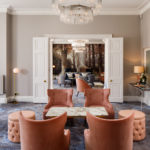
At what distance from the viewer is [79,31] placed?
661 cm

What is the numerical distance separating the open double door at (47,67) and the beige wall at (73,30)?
44 centimetres

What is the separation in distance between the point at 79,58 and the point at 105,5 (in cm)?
862

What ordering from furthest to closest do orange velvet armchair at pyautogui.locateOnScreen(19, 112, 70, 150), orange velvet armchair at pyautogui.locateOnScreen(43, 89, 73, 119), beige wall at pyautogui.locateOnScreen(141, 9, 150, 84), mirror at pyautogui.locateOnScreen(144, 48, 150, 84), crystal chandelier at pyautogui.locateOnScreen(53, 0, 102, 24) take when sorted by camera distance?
1. mirror at pyautogui.locateOnScreen(144, 48, 150, 84)
2. beige wall at pyautogui.locateOnScreen(141, 9, 150, 84)
3. orange velvet armchair at pyautogui.locateOnScreen(43, 89, 73, 119)
4. crystal chandelier at pyautogui.locateOnScreen(53, 0, 102, 24)
5. orange velvet armchair at pyautogui.locateOnScreen(19, 112, 70, 150)

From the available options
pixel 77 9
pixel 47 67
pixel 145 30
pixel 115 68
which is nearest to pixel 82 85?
pixel 115 68

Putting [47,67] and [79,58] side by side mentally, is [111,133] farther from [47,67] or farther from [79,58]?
[79,58]

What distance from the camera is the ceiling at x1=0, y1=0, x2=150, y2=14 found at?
19.1 feet

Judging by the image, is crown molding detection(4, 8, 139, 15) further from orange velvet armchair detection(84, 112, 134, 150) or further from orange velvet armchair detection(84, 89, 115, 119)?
orange velvet armchair detection(84, 112, 134, 150)

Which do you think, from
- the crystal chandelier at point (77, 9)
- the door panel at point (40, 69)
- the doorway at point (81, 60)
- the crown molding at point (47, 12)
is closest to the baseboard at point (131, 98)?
the door panel at point (40, 69)

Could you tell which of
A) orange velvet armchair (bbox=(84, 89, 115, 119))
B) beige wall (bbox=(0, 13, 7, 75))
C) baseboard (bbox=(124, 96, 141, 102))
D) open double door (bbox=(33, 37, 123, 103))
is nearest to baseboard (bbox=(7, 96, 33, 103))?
open double door (bbox=(33, 37, 123, 103))

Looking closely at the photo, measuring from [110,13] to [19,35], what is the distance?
4.08 meters

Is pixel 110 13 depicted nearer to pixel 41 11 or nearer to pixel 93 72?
→ pixel 41 11

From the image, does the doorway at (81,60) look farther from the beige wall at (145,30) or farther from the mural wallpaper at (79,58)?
the beige wall at (145,30)

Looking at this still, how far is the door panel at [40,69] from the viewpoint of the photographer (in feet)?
20.9

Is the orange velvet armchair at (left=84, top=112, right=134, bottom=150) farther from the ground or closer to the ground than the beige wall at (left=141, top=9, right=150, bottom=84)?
closer to the ground
